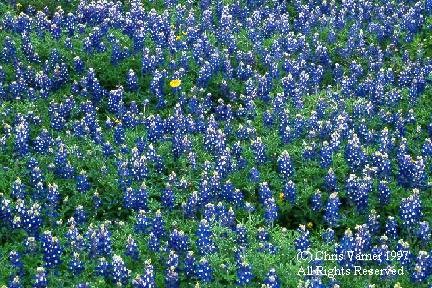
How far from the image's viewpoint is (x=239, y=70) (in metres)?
8.95

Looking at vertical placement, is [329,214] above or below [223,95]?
below

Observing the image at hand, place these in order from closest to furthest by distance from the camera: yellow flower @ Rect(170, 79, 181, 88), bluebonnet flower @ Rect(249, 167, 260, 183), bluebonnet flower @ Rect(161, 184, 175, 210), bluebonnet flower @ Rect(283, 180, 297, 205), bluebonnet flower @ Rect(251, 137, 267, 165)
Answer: bluebonnet flower @ Rect(161, 184, 175, 210)
bluebonnet flower @ Rect(283, 180, 297, 205)
bluebonnet flower @ Rect(249, 167, 260, 183)
bluebonnet flower @ Rect(251, 137, 267, 165)
yellow flower @ Rect(170, 79, 181, 88)

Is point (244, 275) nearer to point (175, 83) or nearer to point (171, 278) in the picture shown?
point (171, 278)

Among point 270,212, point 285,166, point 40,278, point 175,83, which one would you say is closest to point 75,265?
point 40,278

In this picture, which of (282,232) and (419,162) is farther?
(419,162)

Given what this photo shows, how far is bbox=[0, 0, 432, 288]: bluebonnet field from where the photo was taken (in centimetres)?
625

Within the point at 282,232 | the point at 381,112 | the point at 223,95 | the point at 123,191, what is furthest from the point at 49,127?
the point at 381,112

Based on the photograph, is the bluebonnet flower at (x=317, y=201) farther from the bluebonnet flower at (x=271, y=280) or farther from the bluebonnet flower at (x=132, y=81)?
the bluebonnet flower at (x=132, y=81)

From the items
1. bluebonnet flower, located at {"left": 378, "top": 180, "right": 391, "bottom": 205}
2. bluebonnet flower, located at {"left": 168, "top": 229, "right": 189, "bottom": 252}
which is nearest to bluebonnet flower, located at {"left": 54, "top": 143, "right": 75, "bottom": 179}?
bluebonnet flower, located at {"left": 168, "top": 229, "right": 189, "bottom": 252}

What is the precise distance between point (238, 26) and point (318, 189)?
3551 millimetres

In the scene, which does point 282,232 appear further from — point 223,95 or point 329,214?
point 223,95

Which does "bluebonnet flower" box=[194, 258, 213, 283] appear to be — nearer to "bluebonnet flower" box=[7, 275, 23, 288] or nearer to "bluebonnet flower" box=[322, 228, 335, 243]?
"bluebonnet flower" box=[322, 228, 335, 243]

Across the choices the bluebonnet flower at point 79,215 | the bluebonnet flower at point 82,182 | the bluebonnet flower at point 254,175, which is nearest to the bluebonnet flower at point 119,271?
the bluebonnet flower at point 79,215

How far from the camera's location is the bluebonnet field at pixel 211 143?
6.25 m
